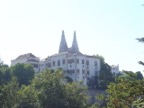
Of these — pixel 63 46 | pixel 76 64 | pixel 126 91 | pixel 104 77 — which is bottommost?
pixel 126 91

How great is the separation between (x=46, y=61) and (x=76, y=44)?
11.9m

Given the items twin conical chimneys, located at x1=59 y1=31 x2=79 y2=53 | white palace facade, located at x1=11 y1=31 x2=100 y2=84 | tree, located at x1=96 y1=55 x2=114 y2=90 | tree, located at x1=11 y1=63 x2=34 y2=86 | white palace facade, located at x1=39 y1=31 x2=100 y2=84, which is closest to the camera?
tree, located at x1=11 y1=63 x2=34 y2=86

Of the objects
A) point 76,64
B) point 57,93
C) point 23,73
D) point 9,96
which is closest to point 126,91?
point 9,96

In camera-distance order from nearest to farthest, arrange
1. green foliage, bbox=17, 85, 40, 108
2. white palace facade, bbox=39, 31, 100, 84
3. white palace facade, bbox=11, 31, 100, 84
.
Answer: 1. green foliage, bbox=17, 85, 40, 108
2. white palace facade, bbox=39, 31, 100, 84
3. white palace facade, bbox=11, 31, 100, 84

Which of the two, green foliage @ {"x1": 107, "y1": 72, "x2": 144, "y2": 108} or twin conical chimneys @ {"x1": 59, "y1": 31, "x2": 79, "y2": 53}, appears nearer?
green foliage @ {"x1": 107, "y1": 72, "x2": 144, "y2": 108}

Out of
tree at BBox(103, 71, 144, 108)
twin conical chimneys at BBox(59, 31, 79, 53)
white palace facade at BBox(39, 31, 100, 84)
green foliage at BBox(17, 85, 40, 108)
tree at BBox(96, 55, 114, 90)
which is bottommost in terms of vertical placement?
tree at BBox(103, 71, 144, 108)

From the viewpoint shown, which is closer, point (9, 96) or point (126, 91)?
point (126, 91)

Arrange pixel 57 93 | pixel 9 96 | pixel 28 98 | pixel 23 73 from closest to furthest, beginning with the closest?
pixel 9 96
pixel 57 93
pixel 28 98
pixel 23 73

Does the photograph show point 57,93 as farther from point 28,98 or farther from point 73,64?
point 73,64

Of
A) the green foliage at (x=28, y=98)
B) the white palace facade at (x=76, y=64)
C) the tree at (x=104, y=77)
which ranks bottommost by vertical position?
the green foliage at (x=28, y=98)

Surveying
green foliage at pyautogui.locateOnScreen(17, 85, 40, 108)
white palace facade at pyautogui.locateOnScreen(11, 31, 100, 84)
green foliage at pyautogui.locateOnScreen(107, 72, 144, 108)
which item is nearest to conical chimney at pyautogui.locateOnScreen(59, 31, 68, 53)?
white palace facade at pyautogui.locateOnScreen(11, 31, 100, 84)

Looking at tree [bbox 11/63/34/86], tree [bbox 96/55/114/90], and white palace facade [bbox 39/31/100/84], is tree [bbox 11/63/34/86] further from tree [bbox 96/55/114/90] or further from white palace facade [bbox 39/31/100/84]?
tree [bbox 96/55/114/90]

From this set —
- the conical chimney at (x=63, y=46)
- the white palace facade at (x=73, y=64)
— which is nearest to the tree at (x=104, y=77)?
the white palace facade at (x=73, y=64)

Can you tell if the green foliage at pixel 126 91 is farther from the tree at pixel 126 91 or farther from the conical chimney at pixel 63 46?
the conical chimney at pixel 63 46
